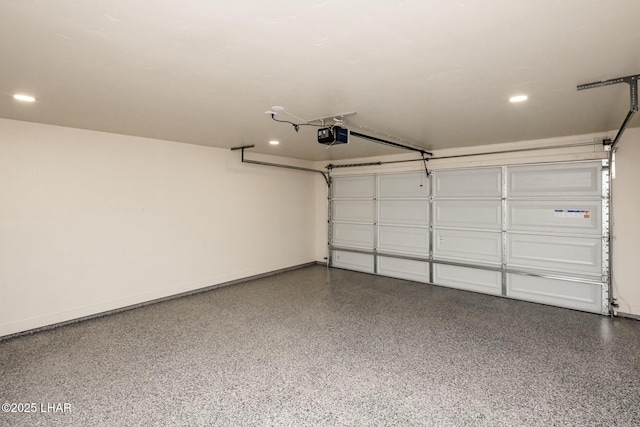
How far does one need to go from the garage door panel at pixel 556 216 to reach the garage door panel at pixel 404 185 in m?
1.44

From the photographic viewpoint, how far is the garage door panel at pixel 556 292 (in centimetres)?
428

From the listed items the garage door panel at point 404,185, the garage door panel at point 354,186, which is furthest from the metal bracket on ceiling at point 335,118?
the garage door panel at point 354,186

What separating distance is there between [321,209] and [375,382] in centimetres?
498

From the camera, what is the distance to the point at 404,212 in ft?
20.0

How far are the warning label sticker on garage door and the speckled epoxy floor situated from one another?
131cm

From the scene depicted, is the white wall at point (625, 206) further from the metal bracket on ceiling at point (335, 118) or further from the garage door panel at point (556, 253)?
the metal bracket on ceiling at point (335, 118)

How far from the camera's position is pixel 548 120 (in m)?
3.61

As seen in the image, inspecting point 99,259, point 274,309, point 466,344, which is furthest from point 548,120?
point 99,259

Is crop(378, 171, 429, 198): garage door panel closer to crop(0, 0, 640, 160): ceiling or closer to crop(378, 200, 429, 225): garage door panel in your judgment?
crop(378, 200, 429, 225): garage door panel

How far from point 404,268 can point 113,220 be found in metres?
4.88

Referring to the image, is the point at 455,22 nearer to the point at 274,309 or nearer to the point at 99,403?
the point at 99,403

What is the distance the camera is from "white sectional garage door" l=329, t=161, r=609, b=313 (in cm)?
433

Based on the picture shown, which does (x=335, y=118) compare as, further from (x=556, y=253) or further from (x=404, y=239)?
(x=556, y=253)

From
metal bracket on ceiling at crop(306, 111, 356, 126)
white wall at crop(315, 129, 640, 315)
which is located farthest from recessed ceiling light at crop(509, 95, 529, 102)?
white wall at crop(315, 129, 640, 315)
